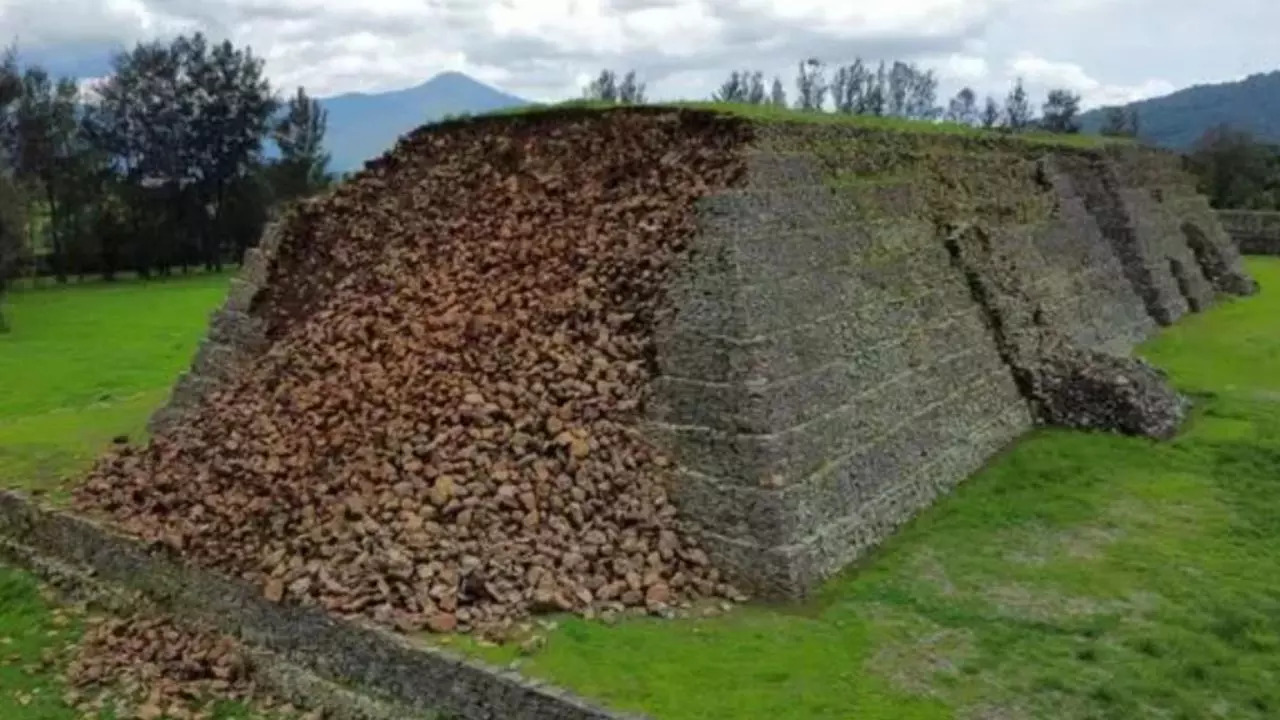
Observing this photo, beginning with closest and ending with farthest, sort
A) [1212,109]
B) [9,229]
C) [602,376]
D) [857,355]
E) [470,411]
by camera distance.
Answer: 1. [470,411]
2. [602,376]
3. [857,355]
4. [9,229]
5. [1212,109]

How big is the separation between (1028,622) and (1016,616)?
120 mm

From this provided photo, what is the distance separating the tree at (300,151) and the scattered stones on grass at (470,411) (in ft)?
136

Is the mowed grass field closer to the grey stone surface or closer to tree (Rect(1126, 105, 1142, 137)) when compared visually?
the grey stone surface

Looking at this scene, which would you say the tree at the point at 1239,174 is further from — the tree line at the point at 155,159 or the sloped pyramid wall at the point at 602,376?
the tree line at the point at 155,159

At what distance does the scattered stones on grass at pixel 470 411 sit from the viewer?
30.5 feet

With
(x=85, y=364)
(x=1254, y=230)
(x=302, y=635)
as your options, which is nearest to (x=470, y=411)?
(x=302, y=635)

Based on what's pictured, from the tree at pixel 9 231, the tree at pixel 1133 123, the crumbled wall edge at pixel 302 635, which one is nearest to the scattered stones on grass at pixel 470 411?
the crumbled wall edge at pixel 302 635

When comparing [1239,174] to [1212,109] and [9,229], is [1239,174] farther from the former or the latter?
[1212,109]

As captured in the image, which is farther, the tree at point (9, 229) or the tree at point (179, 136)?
the tree at point (179, 136)

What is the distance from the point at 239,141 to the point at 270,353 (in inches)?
1700

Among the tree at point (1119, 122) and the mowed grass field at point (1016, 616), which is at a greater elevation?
the tree at point (1119, 122)

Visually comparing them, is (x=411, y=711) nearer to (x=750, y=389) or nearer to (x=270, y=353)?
(x=750, y=389)

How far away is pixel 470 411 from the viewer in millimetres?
10391

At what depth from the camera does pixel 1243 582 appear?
32.3 feet
